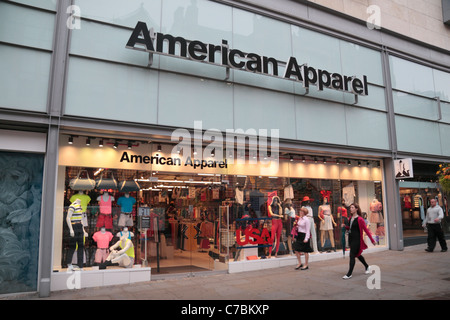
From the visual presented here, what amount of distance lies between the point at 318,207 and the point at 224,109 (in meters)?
5.18

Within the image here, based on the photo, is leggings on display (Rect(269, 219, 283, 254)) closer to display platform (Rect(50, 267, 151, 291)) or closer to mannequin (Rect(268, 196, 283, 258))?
mannequin (Rect(268, 196, 283, 258))

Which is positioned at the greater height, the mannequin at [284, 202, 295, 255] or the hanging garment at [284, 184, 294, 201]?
the hanging garment at [284, 184, 294, 201]

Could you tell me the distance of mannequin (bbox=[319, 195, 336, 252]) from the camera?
12.9 metres

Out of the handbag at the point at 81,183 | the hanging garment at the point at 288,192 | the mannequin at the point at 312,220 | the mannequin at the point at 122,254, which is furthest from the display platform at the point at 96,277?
the mannequin at the point at 312,220

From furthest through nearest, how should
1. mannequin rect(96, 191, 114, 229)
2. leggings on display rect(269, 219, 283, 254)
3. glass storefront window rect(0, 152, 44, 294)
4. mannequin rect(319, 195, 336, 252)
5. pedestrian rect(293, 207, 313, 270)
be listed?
1. mannequin rect(319, 195, 336, 252)
2. leggings on display rect(269, 219, 283, 254)
3. pedestrian rect(293, 207, 313, 270)
4. mannequin rect(96, 191, 114, 229)
5. glass storefront window rect(0, 152, 44, 294)

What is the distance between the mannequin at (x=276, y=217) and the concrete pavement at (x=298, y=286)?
1.02 m

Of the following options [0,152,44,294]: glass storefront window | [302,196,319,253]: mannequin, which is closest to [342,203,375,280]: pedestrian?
[302,196,319,253]: mannequin

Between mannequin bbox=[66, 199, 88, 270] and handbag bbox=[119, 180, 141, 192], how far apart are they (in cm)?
114

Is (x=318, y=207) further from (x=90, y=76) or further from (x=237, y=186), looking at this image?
(x=90, y=76)

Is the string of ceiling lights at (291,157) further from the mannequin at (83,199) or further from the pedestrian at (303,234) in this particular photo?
the pedestrian at (303,234)

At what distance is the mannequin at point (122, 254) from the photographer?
30.5 ft

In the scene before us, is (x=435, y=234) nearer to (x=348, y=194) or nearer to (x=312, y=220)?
(x=348, y=194)

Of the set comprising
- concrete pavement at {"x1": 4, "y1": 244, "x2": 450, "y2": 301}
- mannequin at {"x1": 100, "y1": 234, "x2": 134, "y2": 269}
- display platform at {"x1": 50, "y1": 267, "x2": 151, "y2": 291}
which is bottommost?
concrete pavement at {"x1": 4, "y1": 244, "x2": 450, "y2": 301}

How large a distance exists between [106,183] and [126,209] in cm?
88
